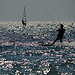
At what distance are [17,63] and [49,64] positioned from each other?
3740 millimetres

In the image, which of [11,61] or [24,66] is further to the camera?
[11,61]

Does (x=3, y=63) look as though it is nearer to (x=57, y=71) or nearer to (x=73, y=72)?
(x=57, y=71)

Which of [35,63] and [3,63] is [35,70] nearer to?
[35,63]

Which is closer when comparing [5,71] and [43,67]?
[5,71]

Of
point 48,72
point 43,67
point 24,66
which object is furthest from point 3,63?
point 48,72

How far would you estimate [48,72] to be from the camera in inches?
839

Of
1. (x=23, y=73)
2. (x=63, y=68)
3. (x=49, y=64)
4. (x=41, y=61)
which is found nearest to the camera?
(x=23, y=73)

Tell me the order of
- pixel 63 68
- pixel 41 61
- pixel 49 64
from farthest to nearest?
pixel 41 61 < pixel 49 64 < pixel 63 68

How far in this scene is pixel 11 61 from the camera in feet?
87.9

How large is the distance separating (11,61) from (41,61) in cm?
369

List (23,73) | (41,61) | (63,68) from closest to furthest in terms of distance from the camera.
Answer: (23,73), (63,68), (41,61)

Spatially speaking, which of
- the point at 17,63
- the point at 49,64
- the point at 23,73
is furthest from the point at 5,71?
the point at 49,64

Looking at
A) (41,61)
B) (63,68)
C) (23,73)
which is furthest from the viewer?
(41,61)

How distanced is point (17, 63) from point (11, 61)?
1612mm
